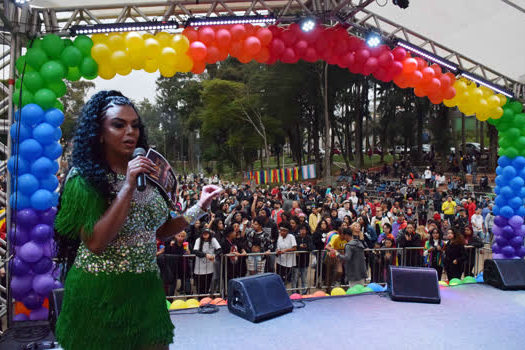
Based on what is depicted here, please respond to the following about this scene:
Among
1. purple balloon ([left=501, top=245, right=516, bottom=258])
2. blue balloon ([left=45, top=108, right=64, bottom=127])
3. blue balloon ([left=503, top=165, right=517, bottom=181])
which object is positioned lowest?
purple balloon ([left=501, top=245, right=516, bottom=258])

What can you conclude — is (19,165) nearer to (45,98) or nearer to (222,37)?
(45,98)

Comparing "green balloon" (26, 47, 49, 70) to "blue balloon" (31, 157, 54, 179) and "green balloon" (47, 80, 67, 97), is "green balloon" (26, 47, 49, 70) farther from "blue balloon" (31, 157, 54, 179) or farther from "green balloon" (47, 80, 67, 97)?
"blue balloon" (31, 157, 54, 179)

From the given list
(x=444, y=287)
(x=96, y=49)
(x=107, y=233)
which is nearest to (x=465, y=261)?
(x=444, y=287)

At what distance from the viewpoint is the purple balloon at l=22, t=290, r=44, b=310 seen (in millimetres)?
5898

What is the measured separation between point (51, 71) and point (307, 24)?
11.9 feet

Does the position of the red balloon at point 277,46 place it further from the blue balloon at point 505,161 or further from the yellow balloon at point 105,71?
the blue balloon at point 505,161

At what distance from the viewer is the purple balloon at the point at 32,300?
19.4 feet

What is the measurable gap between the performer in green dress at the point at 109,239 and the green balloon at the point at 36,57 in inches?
187

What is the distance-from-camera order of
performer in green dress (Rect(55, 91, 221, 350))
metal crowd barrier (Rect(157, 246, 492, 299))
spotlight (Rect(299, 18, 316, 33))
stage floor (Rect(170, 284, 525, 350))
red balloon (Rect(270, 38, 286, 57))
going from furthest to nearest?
metal crowd barrier (Rect(157, 246, 492, 299))
red balloon (Rect(270, 38, 286, 57))
spotlight (Rect(299, 18, 316, 33))
stage floor (Rect(170, 284, 525, 350))
performer in green dress (Rect(55, 91, 221, 350))

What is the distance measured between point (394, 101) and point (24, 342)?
37.5m

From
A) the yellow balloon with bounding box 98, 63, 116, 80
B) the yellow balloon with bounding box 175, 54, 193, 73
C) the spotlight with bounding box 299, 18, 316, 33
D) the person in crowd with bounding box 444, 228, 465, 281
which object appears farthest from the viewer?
the person in crowd with bounding box 444, 228, 465, 281

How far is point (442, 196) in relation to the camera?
1922 cm

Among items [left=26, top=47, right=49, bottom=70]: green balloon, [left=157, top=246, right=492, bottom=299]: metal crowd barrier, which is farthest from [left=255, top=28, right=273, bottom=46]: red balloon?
[left=157, top=246, right=492, bottom=299]: metal crowd barrier

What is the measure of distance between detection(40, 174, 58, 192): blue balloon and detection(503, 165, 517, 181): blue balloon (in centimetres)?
780
